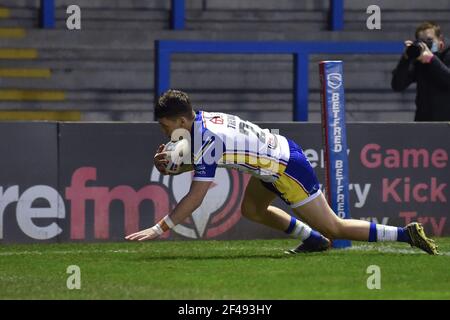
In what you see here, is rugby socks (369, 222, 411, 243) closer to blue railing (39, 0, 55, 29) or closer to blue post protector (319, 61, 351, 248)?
blue post protector (319, 61, 351, 248)

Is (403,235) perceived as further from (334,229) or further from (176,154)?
(176,154)

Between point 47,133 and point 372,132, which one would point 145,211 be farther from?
point 372,132

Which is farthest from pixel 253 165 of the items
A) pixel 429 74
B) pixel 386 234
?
pixel 429 74

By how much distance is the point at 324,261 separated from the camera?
10.7 meters

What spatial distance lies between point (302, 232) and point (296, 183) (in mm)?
742

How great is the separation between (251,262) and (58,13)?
7.95 m

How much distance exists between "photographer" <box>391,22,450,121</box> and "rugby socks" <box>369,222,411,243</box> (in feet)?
10.3

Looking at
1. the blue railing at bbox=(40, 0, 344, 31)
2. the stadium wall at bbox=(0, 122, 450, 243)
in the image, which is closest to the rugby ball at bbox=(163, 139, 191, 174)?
the stadium wall at bbox=(0, 122, 450, 243)

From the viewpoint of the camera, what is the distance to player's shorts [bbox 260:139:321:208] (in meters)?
10.7

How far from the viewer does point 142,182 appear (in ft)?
42.4

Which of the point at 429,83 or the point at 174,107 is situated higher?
the point at 429,83

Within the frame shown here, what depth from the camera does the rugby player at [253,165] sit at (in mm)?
10438

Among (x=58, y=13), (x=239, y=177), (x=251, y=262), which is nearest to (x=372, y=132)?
(x=239, y=177)

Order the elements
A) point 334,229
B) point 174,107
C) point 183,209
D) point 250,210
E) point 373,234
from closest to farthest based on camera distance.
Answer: point 183,209
point 174,107
point 334,229
point 373,234
point 250,210
